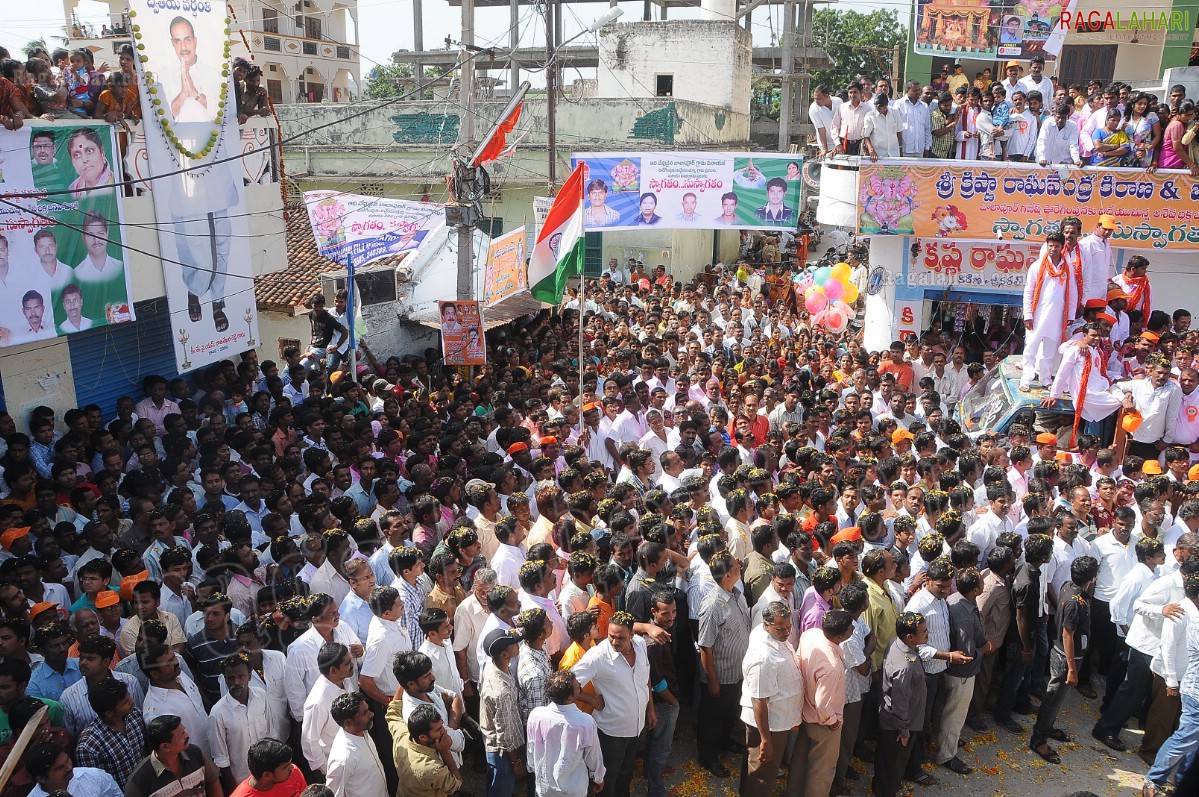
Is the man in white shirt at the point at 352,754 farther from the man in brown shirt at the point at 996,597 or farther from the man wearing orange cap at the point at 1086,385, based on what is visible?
the man wearing orange cap at the point at 1086,385

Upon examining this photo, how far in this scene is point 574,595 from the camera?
537 centimetres

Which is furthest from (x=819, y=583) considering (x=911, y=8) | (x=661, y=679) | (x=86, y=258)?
(x=911, y=8)

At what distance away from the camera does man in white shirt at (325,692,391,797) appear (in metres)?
4.20

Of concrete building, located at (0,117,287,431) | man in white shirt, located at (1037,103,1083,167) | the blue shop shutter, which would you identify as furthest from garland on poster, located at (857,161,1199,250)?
the blue shop shutter

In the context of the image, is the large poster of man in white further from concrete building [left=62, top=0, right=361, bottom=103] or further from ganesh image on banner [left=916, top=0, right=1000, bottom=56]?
concrete building [left=62, top=0, right=361, bottom=103]

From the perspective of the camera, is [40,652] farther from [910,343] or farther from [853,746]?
[910,343]

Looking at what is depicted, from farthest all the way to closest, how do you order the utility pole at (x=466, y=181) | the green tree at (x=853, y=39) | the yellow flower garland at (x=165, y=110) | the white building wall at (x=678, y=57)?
the green tree at (x=853, y=39) < the white building wall at (x=678, y=57) < the utility pole at (x=466, y=181) < the yellow flower garland at (x=165, y=110)

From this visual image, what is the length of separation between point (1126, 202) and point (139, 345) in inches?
465

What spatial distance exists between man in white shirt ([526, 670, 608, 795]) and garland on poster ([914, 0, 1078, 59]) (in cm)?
1241

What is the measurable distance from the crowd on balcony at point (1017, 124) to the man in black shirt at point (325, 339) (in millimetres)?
7047

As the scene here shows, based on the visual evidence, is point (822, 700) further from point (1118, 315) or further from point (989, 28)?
point (989, 28)

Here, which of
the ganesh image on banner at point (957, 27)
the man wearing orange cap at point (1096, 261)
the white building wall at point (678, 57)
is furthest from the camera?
the white building wall at point (678, 57)

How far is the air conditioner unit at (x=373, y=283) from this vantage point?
37.9 ft

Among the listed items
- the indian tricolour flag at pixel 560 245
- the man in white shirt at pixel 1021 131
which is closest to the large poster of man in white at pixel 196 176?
the indian tricolour flag at pixel 560 245
